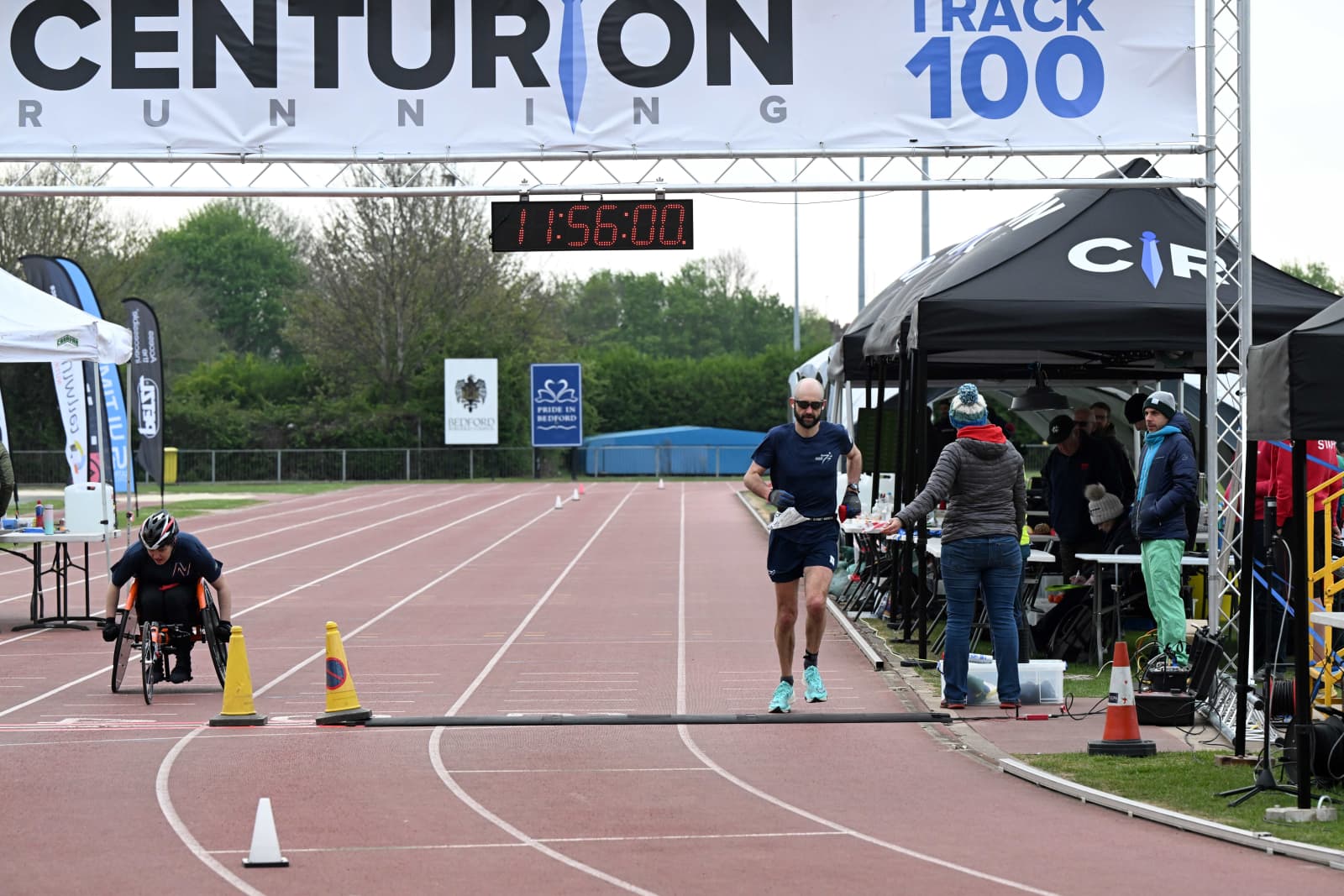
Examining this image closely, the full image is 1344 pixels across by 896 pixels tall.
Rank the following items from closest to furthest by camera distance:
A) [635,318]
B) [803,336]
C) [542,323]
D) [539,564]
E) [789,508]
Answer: [789,508], [539,564], [542,323], [803,336], [635,318]

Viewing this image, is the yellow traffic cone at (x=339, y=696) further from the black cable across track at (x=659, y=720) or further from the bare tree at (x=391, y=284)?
the bare tree at (x=391, y=284)

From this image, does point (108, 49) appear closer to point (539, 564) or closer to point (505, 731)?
point (505, 731)

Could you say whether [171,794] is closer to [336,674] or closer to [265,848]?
[265,848]

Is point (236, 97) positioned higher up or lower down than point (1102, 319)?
higher up

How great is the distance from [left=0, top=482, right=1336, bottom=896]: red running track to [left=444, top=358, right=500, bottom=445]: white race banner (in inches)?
1978

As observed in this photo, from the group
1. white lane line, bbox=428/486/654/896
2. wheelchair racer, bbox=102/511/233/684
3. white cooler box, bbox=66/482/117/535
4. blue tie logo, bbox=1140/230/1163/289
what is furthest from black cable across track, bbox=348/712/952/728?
white cooler box, bbox=66/482/117/535

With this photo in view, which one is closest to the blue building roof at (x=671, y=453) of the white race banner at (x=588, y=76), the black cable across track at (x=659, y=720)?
the white race banner at (x=588, y=76)

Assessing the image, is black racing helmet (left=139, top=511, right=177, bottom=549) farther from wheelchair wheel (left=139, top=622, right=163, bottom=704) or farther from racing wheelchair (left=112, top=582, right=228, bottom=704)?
wheelchair wheel (left=139, top=622, right=163, bottom=704)

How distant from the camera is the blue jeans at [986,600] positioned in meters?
10.8

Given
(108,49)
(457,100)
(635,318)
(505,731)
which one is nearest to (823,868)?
(505,731)

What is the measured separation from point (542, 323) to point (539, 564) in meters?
46.8

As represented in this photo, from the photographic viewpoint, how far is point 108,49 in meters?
12.8

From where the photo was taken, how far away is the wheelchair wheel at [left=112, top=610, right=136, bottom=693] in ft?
39.5

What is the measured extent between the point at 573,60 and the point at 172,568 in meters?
4.73
